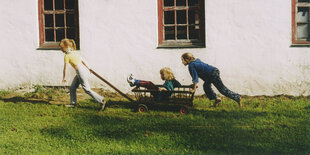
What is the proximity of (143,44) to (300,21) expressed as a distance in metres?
3.02

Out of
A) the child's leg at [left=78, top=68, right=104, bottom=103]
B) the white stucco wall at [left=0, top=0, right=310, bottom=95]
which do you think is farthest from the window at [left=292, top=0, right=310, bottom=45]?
the child's leg at [left=78, top=68, right=104, bottom=103]

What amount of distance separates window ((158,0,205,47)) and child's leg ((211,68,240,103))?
98 cm

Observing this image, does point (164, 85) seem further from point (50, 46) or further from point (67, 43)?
point (50, 46)

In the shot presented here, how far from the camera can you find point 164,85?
557 cm

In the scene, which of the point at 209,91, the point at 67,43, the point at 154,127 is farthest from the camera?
the point at 67,43

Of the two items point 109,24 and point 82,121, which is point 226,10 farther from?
point 82,121

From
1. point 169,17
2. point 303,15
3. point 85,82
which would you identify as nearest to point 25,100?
point 85,82

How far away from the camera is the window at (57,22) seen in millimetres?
6453

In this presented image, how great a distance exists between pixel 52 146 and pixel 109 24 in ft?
9.35

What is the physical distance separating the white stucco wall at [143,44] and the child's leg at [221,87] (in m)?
0.30

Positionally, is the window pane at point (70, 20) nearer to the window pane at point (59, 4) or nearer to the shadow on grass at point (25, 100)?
the window pane at point (59, 4)

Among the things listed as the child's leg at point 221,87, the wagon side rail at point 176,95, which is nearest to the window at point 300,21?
the child's leg at point 221,87

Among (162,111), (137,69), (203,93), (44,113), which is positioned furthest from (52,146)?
(203,93)

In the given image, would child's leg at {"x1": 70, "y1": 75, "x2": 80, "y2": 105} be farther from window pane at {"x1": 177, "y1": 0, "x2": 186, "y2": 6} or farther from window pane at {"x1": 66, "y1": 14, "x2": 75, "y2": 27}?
window pane at {"x1": 177, "y1": 0, "x2": 186, "y2": 6}
